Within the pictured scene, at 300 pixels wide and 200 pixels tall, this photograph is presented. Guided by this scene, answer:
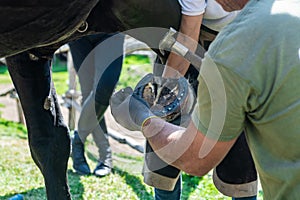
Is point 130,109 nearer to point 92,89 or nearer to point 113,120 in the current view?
point 92,89

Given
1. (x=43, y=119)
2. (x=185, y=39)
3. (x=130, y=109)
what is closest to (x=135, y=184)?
(x=43, y=119)

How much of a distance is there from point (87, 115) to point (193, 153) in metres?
1.69

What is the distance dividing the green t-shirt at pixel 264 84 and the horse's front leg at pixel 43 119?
0.81 m

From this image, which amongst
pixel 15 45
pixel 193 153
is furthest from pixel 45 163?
pixel 193 153

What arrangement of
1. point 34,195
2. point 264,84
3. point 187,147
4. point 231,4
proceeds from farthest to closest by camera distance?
point 34,195
point 231,4
point 187,147
point 264,84

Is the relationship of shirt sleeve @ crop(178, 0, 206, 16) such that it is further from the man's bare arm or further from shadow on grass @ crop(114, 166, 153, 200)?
shadow on grass @ crop(114, 166, 153, 200)

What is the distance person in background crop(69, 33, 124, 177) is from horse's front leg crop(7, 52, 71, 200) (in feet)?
2.76

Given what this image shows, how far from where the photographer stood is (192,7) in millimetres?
1554

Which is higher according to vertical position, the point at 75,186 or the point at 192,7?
the point at 192,7

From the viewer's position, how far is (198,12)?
5.09 feet

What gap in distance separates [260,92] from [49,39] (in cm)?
60

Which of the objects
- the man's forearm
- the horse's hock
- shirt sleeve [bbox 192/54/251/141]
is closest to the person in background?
the horse's hock

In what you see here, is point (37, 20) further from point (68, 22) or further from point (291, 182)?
point (291, 182)

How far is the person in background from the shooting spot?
2664 millimetres
